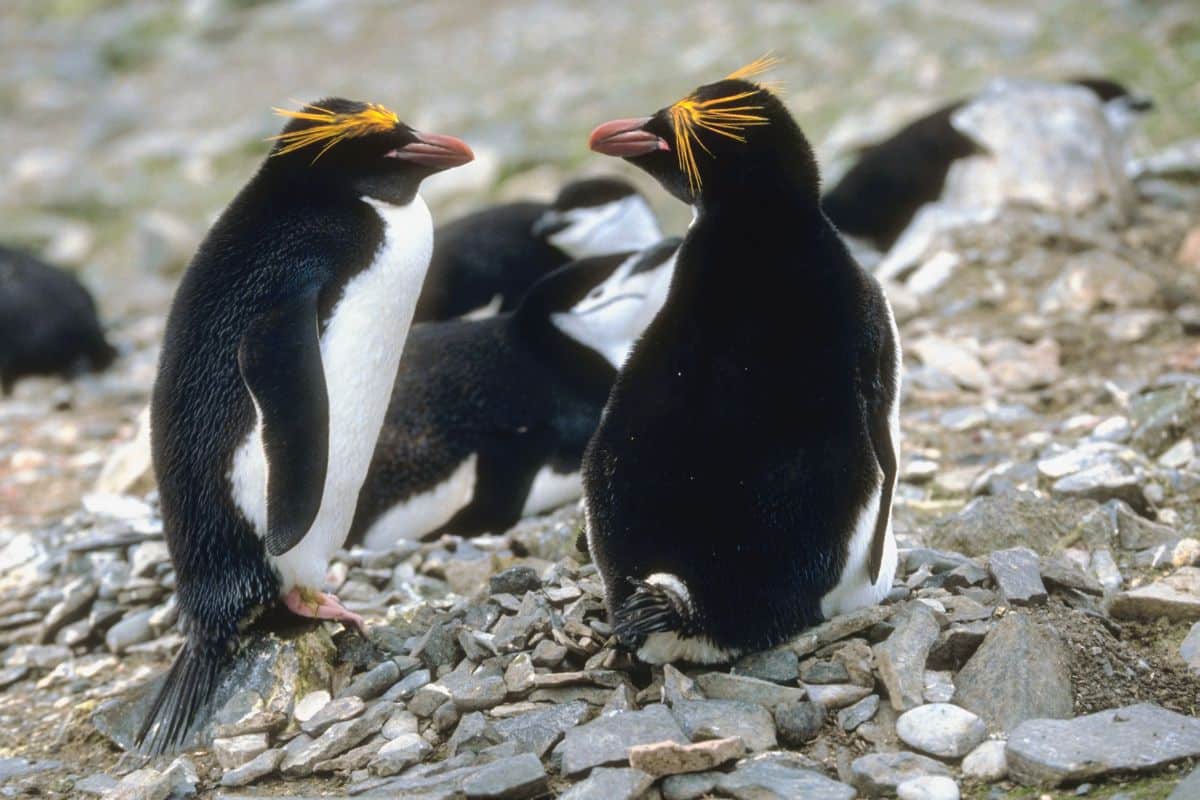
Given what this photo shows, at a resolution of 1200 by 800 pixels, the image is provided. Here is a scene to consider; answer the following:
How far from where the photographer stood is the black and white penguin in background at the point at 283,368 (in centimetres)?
281

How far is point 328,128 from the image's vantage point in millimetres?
2941

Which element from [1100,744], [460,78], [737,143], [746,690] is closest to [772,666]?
[746,690]

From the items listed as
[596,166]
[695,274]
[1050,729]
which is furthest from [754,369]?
[596,166]

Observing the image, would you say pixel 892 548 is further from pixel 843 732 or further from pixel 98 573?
pixel 98 573

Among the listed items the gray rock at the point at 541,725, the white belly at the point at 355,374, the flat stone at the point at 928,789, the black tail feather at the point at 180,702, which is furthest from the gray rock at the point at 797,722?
the black tail feather at the point at 180,702

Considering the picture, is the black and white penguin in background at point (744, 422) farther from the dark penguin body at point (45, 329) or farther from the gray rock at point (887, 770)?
the dark penguin body at point (45, 329)

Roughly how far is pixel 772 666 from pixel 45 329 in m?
5.00

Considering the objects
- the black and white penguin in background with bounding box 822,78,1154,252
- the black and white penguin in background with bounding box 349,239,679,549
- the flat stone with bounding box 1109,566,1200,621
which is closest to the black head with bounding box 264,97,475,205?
the black and white penguin in background with bounding box 349,239,679,549

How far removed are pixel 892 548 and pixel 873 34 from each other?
828cm

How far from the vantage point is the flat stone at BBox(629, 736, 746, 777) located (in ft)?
7.07

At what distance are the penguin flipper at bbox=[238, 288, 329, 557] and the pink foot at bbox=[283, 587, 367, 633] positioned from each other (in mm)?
204

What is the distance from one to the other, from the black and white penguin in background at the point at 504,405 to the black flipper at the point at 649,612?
183cm

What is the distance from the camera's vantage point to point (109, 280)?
912 centimetres

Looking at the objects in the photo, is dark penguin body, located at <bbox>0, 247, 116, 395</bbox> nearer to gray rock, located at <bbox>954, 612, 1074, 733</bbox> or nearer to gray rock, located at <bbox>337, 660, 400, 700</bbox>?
gray rock, located at <bbox>337, 660, 400, 700</bbox>
